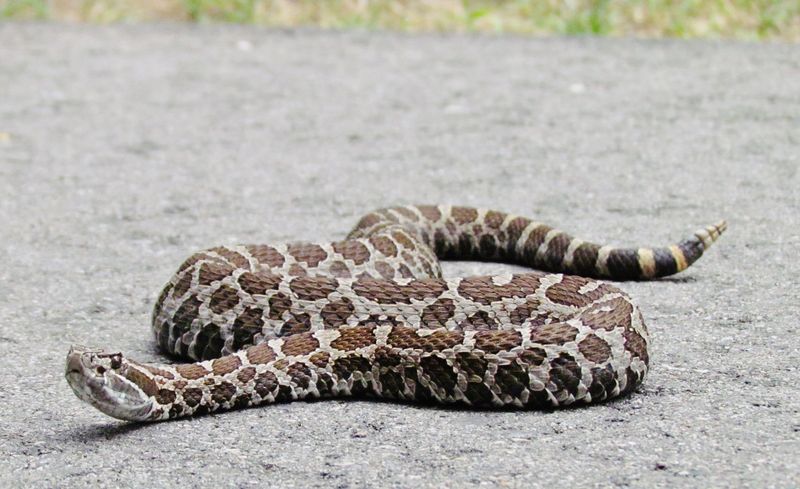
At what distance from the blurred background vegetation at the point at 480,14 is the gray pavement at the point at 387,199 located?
50 centimetres

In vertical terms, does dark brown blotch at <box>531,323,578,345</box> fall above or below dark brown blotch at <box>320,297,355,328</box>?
above

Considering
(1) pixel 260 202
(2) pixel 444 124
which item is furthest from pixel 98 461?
(2) pixel 444 124

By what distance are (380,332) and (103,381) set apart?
4.50 feet

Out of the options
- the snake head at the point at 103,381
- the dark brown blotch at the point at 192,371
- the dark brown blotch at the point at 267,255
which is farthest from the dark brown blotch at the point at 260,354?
the dark brown blotch at the point at 267,255

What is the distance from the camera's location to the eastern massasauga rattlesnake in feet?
19.3

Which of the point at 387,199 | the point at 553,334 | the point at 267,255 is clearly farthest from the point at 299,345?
the point at 387,199

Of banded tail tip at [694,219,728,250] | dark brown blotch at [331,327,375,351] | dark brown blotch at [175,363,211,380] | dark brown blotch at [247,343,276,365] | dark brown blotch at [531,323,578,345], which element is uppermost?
banded tail tip at [694,219,728,250]

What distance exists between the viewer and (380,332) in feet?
20.6

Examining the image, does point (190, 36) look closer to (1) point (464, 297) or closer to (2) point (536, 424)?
(1) point (464, 297)

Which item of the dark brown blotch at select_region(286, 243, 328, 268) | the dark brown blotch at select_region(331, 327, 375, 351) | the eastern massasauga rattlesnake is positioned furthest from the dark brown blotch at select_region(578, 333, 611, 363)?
the dark brown blotch at select_region(286, 243, 328, 268)

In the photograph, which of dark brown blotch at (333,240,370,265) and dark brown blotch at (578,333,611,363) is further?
dark brown blotch at (333,240,370,265)

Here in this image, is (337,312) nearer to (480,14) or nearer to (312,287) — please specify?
(312,287)

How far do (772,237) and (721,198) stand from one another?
1.08m

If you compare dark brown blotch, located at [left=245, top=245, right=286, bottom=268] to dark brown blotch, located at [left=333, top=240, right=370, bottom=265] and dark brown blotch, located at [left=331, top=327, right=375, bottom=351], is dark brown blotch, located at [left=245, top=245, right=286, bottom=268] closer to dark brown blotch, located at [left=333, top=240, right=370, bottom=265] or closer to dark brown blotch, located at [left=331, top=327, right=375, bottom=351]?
dark brown blotch, located at [left=333, top=240, right=370, bottom=265]
